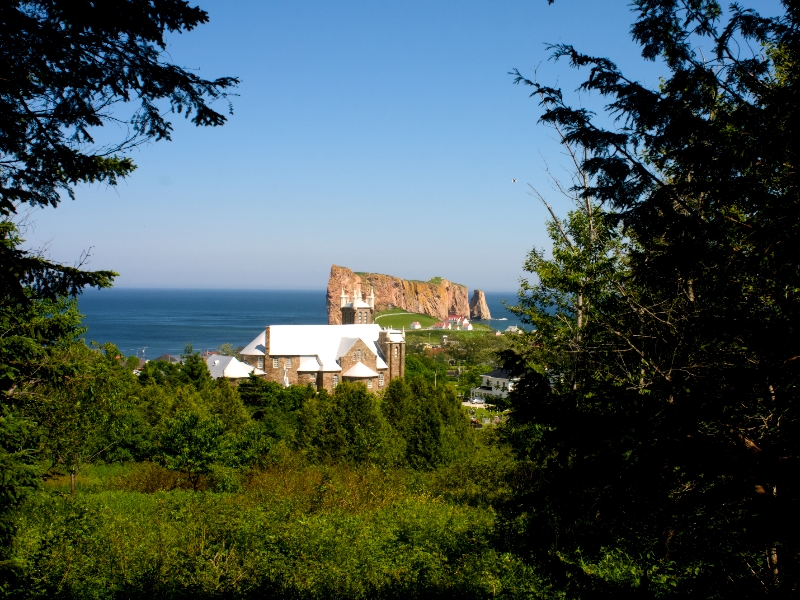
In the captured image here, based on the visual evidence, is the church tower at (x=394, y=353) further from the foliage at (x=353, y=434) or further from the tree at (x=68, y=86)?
the tree at (x=68, y=86)

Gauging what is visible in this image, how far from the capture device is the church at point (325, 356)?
55.2 metres

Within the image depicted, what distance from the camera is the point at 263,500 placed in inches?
630

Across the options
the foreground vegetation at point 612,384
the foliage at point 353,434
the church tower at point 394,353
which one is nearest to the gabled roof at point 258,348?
the church tower at point 394,353

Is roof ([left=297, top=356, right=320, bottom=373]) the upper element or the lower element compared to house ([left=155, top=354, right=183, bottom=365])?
upper

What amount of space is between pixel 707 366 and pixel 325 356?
171 ft

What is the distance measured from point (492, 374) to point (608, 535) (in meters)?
70.3

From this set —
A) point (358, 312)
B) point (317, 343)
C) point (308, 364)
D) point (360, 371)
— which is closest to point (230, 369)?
point (308, 364)

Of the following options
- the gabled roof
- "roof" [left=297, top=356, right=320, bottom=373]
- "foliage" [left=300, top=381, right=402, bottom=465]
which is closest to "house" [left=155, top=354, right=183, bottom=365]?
the gabled roof

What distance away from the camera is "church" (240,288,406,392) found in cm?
5522

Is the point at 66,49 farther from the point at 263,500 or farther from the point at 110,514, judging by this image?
the point at 263,500

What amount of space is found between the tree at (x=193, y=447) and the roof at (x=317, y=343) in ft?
114

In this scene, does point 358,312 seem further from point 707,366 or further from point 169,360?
point 707,366

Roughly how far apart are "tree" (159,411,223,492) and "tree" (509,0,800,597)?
16789 millimetres

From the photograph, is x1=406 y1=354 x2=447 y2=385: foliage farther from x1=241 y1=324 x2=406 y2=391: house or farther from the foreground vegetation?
the foreground vegetation
